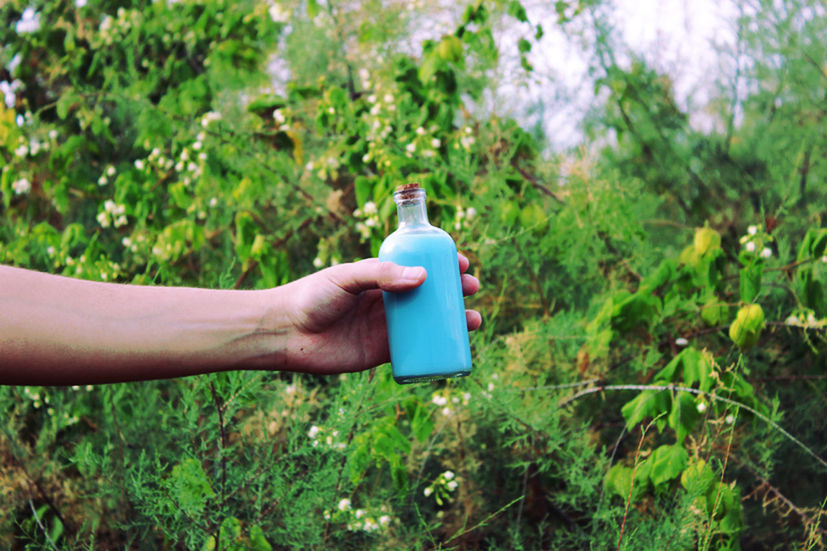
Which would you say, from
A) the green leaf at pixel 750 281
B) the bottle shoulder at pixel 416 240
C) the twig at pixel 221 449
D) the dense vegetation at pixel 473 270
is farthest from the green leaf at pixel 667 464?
the twig at pixel 221 449

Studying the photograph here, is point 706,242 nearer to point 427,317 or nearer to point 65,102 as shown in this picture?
point 427,317

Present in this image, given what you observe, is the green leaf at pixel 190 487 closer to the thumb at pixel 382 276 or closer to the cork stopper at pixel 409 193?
the thumb at pixel 382 276

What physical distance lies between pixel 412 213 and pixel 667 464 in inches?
35.7

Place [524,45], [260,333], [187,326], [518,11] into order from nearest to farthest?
1. [187,326]
2. [260,333]
3. [518,11]
4. [524,45]

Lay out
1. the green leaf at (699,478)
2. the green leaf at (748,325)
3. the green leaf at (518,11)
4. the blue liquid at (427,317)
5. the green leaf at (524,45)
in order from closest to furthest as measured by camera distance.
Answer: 1. the blue liquid at (427,317)
2. the green leaf at (699,478)
3. the green leaf at (748,325)
4. the green leaf at (518,11)
5. the green leaf at (524,45)

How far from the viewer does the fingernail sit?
144cm

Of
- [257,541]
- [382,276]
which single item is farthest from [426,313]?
[257,541]

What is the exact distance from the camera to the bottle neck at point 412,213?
1553mm

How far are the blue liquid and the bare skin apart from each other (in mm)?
45

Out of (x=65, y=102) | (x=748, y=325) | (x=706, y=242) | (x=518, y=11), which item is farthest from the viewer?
(x=65, y=102)

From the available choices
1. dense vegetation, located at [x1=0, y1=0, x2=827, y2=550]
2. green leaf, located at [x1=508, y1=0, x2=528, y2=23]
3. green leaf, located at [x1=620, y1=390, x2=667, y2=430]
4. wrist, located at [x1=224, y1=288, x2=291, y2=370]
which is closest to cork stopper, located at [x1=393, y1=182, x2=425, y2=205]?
wrist, located at [x1=224, y1=288, x2=291, y2=370]

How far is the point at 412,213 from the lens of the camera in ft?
5.12

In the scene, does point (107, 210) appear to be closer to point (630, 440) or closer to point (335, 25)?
point (335, 25)

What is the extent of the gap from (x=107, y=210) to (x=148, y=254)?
231 millimetres
